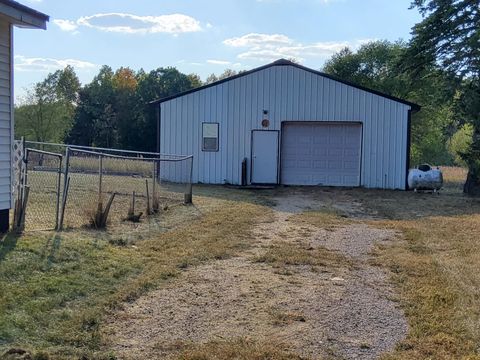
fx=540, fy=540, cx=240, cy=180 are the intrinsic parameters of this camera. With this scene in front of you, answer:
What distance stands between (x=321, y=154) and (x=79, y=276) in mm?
16100

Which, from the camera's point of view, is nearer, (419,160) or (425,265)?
(425,265)

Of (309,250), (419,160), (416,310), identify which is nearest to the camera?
(416,310)

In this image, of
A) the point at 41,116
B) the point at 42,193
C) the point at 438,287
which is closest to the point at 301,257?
the point at 438,287

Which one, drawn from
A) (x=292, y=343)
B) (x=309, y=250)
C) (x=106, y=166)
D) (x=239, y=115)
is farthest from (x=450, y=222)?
(x=239, y=115)

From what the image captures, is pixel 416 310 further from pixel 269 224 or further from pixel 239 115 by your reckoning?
pixel 239 115

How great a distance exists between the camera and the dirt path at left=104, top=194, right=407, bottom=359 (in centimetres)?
442

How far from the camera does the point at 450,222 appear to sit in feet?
38.0

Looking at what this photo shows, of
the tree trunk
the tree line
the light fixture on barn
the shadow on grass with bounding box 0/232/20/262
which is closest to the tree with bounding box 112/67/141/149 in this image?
the tree line

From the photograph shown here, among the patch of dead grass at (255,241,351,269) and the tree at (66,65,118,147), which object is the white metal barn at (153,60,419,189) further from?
the tree at (66,65,118,147)

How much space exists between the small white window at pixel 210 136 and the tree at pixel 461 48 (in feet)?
27.7

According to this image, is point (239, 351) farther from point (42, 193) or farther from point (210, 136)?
point (210, 136)

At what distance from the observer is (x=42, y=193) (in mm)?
14156

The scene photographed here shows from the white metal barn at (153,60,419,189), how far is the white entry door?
0.04m

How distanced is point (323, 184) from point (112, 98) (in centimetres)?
3801
